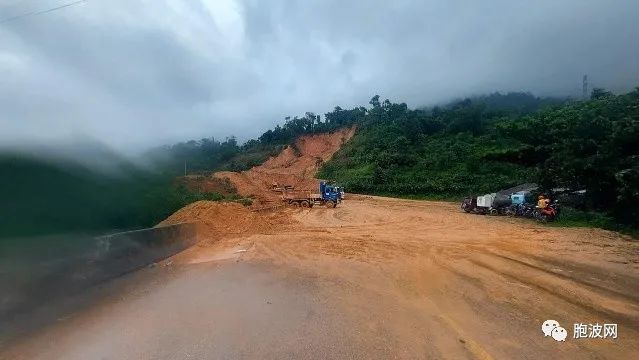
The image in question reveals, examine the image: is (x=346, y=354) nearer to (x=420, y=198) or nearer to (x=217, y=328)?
(x=217, y=328)

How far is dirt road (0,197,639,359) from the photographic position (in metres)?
5.36

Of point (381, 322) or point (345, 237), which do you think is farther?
point (345, 237)

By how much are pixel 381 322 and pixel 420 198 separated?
31.1 m

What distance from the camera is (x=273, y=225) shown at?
1834 centimetres

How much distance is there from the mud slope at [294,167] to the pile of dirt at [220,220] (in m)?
10.8

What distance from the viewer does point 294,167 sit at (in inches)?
2335

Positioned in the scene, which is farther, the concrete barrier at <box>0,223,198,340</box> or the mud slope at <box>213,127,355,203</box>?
the mud slope at <box>213,127,355,203</box>

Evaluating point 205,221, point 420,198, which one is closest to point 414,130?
point 420,198

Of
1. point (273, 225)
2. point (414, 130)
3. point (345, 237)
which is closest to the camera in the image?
point (345, 237)
